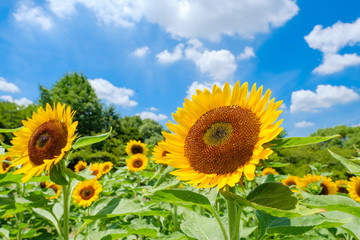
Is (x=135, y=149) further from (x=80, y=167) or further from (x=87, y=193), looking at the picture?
(x=87, y=193)

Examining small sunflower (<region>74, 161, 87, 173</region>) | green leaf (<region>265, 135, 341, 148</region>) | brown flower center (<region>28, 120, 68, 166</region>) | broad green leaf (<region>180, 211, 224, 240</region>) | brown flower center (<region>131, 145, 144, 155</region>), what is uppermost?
brown flower center (<region>131, 145, 144, 155</region>)

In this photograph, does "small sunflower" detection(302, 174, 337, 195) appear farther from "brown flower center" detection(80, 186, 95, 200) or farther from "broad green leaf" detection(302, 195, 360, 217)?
"brown flower center" detection(80, 186, 95, 200)

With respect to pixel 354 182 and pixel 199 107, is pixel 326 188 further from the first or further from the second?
pixel 199 107

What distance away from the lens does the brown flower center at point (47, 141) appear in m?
1.80

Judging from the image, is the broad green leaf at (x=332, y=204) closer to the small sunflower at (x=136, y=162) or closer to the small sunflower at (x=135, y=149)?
the small sunflower at (x=136, y=162)

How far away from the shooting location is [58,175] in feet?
5.64

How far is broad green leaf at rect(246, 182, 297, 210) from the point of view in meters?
0.93

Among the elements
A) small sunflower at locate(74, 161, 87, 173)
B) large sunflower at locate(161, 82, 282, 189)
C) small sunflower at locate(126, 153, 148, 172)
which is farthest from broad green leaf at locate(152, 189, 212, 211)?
small sunflower at locate(74, 161, 87, 173)

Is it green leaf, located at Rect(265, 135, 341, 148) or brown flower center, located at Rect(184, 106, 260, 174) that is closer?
green leaf, located at Rect(265, 135, 341, 148)

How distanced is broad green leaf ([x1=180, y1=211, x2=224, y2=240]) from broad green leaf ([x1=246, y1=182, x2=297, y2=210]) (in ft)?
1.60

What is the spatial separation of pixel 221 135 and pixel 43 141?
141cm

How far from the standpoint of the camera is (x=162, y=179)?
128 centimetres

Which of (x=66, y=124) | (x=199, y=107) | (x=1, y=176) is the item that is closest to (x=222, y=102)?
(x=199, y=107)

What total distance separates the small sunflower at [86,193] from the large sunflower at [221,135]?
331 centimetres
